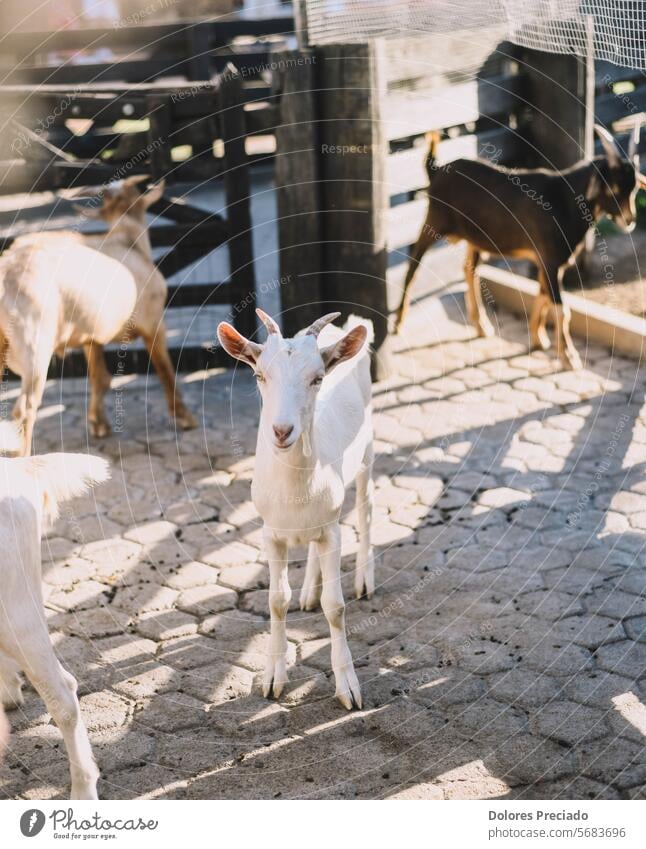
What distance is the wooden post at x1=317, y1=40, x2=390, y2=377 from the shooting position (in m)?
8.37

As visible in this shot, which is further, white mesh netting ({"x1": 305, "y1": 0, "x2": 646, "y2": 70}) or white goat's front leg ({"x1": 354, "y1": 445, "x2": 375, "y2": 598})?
white mesh netting ({"x1": 305, "y1": 0, "x2": 646, "y2": 70})

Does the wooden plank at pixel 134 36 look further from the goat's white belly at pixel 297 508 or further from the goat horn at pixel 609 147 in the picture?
the goat's white belly at pixel 297 508

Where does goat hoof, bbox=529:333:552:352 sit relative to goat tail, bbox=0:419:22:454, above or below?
below

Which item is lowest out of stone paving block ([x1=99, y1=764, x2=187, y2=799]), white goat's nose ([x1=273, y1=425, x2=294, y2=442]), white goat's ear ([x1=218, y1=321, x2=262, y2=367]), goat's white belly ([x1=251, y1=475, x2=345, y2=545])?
stone paving block ([x1=99, y1=764, x2=187, y2=799])

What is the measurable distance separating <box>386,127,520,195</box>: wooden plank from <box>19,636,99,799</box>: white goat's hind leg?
578cm

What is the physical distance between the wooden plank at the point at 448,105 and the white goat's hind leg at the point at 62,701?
5.79 metres

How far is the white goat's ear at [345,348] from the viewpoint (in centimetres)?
454

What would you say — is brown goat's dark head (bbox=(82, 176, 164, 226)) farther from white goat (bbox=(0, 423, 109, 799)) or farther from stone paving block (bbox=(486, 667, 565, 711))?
stone paving block (bbox=(486, 667, 565, 711))

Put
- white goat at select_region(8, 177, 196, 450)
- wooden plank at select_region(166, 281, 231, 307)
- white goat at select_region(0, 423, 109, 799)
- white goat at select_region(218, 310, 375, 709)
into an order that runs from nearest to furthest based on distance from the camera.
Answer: white goat at select_region(0, 423, 109, 799) → white goat at select_region(218, 310, 375, 709) → white goat at select_region(8, 177, 196, 450) → wooden plank at select_region(166, 281, 231, 307)

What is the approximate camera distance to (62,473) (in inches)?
173

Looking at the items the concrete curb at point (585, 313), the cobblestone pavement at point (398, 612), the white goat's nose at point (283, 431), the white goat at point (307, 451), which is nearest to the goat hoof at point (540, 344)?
the concrete curb at point (585, 313)

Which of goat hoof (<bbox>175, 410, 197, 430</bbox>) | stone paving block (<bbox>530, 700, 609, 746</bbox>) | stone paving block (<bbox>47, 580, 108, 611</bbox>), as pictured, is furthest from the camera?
goat hoof (<bbox>175, 410, 197, 430</bbox>)

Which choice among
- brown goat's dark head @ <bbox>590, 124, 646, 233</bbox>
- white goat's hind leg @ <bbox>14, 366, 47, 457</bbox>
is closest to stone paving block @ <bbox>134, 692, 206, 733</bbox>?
white goat's hind leg @ <bbox>14, 366, 47, 457</bbox>

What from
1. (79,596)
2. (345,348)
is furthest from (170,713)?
(345,348)
